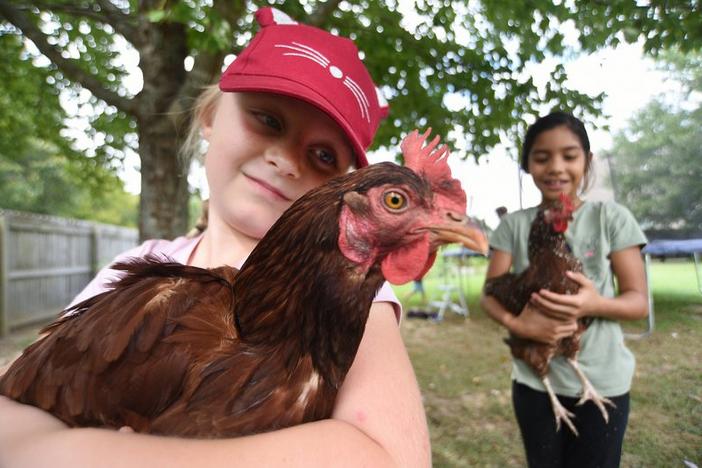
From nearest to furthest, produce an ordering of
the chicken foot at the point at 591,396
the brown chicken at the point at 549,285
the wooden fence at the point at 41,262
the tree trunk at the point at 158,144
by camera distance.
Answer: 1. the chicken foot at the point at 591,396
2. the brown chicken at the point at 549,285
3. the tree trunk at the point at 158,144
4. the wooden fence at the point at 41,262

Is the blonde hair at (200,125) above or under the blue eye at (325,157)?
above

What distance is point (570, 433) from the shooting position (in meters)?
1.95

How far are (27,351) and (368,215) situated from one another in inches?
35.4

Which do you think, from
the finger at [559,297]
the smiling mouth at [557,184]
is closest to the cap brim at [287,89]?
the finger at [559,297]

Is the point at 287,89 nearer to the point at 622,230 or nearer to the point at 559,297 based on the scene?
the point at 559,297

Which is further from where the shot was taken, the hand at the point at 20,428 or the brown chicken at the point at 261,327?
the brown chicken at the point at 261,327

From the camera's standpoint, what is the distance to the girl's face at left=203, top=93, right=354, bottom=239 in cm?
115

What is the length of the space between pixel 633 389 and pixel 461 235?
1.87 metres

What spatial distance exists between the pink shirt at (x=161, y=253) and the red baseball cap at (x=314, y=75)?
1.38 ft

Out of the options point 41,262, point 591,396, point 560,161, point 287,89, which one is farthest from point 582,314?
point 41,262

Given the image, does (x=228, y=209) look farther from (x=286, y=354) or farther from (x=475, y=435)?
(x=475, y=435)

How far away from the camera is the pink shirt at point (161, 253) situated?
120 centimetres

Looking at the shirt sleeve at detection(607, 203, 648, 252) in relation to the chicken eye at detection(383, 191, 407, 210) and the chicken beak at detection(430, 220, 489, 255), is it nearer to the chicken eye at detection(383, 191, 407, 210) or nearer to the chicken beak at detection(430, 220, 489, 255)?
the chicken beak at detection(430, 220, 489, 255)

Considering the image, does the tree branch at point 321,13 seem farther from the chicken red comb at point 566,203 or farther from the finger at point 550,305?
the finger at point 550,305
